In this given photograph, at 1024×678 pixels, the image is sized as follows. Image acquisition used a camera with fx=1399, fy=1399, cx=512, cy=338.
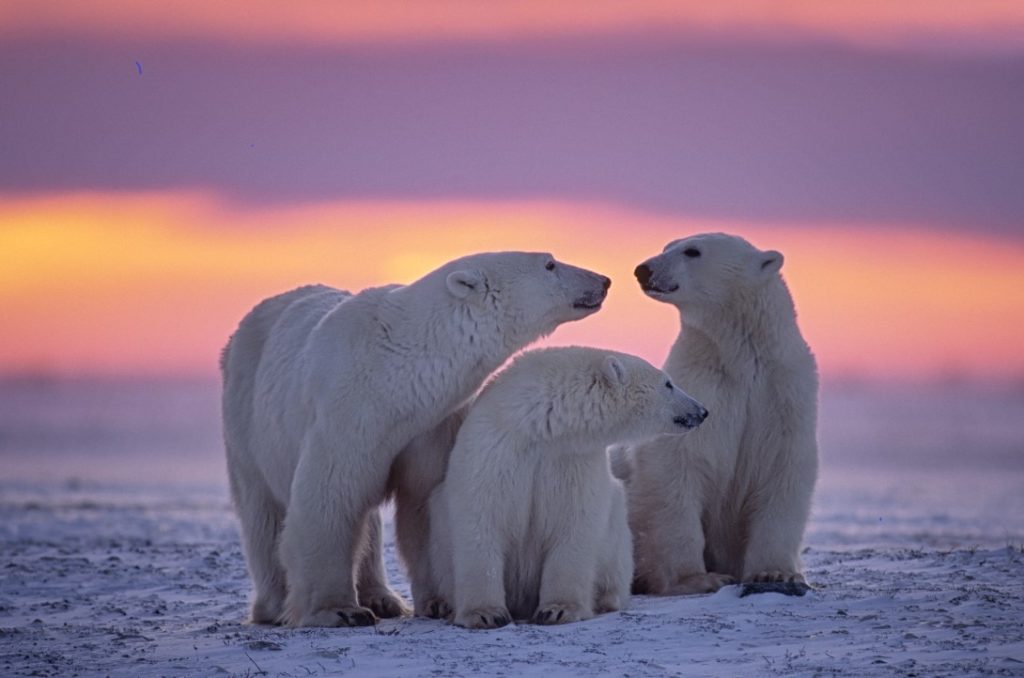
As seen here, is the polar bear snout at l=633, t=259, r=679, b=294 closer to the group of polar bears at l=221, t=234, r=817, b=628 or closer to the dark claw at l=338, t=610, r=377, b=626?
the group of polar bears at l=221, t=234, r=817, b=628

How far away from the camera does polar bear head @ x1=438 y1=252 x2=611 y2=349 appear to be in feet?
20.9

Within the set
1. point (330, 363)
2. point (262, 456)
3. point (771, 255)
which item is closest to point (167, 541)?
point (262, 456)

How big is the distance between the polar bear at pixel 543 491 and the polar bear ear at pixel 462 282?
15.8 inches

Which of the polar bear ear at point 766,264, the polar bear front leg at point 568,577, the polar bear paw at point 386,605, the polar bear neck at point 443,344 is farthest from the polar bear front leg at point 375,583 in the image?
the polar bear ear at point 766,264

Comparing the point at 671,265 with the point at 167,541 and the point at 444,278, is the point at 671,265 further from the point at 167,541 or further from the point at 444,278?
the point at 167,541

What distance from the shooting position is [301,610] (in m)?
6.27

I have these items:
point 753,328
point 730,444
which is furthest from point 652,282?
point 730,444

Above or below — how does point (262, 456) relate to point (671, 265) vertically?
below

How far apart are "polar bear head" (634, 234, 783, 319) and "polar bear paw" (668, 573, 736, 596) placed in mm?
1339

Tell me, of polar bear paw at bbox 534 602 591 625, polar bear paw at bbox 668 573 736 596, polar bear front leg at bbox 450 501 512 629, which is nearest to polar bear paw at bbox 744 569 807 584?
polar bear paw at bbox 668 573 736 596

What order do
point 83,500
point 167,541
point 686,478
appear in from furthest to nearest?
point 83,500, point 167,541, point 686,478

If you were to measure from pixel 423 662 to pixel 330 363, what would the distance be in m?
1.61

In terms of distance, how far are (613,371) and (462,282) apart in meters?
0.79

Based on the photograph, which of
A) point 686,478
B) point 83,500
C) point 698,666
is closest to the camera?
point 698,666
